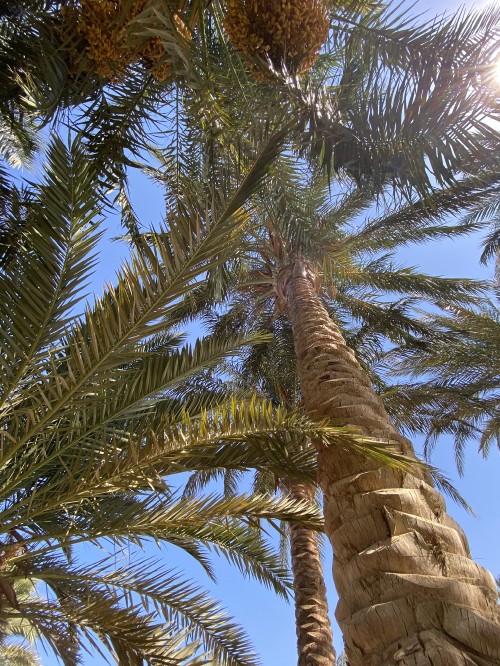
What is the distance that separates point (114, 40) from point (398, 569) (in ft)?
10.7

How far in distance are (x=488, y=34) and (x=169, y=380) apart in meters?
3.08

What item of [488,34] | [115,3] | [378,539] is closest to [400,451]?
[378,539]

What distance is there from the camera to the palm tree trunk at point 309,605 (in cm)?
599

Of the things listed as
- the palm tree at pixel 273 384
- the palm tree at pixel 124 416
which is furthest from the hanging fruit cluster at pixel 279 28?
the palm tree at pixel 273 384

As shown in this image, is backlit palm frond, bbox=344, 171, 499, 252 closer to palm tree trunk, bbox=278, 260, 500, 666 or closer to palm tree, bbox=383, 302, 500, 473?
palm tree, bbox=383, 302, 500, 473

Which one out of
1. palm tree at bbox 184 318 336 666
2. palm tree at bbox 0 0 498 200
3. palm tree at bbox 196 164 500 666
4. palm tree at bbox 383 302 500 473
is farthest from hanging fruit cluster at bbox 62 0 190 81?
palm tree at bbox 383 302 500 473

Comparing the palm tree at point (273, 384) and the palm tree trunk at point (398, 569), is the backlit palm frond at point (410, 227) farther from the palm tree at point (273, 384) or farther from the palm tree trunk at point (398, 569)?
the palm tree trunk at point (398, 569)

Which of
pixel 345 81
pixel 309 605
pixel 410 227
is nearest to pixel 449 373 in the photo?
pixel 410 227

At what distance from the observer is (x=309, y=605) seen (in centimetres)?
657

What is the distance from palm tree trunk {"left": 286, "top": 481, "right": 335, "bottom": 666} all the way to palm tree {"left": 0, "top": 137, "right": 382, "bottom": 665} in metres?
1.65

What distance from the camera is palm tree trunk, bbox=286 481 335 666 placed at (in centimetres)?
599

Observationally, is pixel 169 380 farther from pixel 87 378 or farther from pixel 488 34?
pixel 488 34

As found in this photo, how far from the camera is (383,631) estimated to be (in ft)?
7.07

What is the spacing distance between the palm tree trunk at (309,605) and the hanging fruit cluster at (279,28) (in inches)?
149
